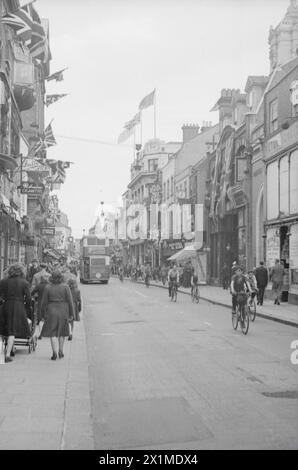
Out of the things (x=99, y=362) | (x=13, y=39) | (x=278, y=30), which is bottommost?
(x=99, y=362)

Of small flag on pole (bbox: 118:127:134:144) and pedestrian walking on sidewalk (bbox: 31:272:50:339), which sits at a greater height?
small flag on pole (bbox: 118:127:134:144)

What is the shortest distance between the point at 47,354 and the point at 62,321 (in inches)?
48.6

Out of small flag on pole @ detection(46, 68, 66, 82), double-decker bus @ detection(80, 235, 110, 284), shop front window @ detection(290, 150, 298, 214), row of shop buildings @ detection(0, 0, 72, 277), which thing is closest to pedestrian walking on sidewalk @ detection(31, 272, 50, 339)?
row of shop buildings @ detection(0, 0, 72, 277)

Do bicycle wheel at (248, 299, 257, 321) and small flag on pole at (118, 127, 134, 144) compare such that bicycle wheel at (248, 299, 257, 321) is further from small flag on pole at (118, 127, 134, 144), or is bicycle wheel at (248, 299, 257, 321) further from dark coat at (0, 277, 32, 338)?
small flag on pole at (118, 127, 134, 144)

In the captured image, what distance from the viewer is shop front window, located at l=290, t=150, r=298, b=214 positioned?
26.1 meters

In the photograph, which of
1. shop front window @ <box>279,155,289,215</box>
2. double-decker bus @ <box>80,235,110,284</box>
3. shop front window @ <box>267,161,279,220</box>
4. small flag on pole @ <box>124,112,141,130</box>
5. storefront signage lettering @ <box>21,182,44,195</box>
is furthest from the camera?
double-decker bus @ <box>80,235,110,284</box>

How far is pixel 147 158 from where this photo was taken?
3521 inches

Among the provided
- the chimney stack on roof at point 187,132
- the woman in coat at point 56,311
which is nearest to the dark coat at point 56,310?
the woman in coat at point 56,311

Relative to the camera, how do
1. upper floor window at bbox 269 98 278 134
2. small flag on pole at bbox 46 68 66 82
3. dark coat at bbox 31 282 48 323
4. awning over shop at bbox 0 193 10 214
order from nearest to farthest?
dark coat at bbox 31 282 48 323 → awning over shop at bbox 0 193 10 214 → upper floor window at bbox 269 98 278 134 → small flag on pole at bbox 46 68 66 82

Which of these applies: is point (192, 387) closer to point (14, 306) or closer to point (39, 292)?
point (14, 306)

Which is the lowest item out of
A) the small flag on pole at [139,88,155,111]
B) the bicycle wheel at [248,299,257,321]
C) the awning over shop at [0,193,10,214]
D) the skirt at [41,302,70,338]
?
the bicycle wheel at [248,299,257,321]

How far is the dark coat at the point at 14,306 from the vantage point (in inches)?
456
